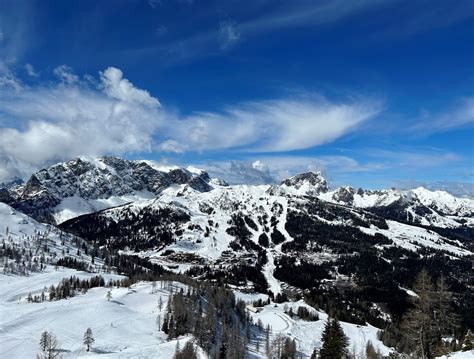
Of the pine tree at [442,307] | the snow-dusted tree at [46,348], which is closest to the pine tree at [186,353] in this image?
the snow-dusted tree at [46,348]

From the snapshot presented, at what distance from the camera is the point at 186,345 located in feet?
458

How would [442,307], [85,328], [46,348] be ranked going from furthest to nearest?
1. [85,328]
2. [46,348]
3. [442,307]

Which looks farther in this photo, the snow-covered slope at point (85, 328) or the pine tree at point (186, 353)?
the snow-covered slope at point (85, 328)

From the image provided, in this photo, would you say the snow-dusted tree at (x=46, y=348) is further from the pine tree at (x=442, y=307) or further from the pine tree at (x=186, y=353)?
the pine tree at (x=442, y=307)

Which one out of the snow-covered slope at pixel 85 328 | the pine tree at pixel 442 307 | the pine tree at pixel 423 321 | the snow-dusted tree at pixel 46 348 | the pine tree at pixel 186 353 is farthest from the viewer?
the snow-covered slope at pixel 85 328

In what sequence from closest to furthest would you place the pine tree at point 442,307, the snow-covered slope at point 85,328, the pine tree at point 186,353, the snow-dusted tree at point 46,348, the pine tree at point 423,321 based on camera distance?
the pine tree at point 423,321 → the pine tree at point 442,307 → the snow-dusted tree at point 46,348 → the pine tree at point 186,353 → the snow-covered slope at point 85,328

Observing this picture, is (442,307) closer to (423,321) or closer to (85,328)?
(423,321)

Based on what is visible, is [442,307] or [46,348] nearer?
[442,307]

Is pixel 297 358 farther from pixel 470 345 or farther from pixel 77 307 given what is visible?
pixel 470 345

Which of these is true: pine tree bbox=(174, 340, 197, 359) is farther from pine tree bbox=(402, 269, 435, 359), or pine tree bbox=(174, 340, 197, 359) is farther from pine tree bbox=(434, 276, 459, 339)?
pine tree bbox=(434, 276, 459, 339)

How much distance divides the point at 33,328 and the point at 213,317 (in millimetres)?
74989

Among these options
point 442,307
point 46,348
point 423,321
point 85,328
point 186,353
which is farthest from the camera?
point 85,328

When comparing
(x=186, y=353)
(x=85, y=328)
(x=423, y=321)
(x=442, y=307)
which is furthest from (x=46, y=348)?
(x=442, y=307)

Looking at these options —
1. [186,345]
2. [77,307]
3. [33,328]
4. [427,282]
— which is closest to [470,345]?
[427,282]
